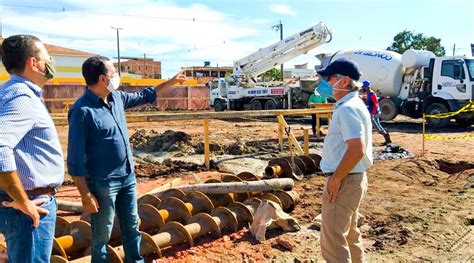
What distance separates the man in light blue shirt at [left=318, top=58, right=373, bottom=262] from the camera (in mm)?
3098

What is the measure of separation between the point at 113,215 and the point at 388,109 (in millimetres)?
16534

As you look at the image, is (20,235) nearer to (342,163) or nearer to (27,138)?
(27,138)

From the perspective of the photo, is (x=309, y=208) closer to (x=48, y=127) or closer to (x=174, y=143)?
(x=48, y=127)

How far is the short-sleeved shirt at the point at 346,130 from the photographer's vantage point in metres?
3.07

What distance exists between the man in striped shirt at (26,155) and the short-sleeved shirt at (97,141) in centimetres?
67

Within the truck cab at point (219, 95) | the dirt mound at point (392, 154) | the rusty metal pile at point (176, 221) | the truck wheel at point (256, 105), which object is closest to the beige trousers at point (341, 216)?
the rusty metal pile at point (176, 221)

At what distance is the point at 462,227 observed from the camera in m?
5.17

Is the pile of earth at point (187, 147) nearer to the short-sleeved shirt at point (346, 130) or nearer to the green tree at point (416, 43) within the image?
the short-sleeved shirt at point (346, 130)

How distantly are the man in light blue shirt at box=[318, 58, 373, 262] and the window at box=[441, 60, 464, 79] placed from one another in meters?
14.9

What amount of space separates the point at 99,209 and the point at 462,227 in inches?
A: 165

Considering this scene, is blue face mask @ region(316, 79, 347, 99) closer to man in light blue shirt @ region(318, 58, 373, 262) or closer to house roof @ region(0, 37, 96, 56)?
man in light blue shirt @ region(318, 58, 373, 262)

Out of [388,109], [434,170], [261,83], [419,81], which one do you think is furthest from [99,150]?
[261,83]

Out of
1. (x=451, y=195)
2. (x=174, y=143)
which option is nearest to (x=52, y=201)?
(x=451, y=195)

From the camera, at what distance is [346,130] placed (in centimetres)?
307
